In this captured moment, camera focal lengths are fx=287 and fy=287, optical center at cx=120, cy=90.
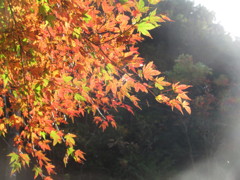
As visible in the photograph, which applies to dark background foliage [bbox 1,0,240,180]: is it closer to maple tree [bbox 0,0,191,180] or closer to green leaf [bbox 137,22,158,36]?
maple tree [bbox 0,0,191,180]

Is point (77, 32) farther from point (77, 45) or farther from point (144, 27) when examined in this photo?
point (144, 27)

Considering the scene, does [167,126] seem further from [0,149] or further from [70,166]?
[0,149]

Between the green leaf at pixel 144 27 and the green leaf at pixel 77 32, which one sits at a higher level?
the green leaf at pixel 77 32

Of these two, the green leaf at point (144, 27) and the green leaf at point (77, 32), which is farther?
the green leaf at point (77, 32)

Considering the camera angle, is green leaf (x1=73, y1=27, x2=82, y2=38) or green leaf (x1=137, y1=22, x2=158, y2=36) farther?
green leaf (x1=73, y1=27, x2=82, y2=38)

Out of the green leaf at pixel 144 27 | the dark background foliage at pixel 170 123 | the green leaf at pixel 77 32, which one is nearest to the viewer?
the green leaf at pixel 144 27

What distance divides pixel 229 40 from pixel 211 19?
214cm

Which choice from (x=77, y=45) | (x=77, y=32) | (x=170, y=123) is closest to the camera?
(x=77, y=32)

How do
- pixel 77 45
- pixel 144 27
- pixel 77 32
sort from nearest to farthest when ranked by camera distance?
pixel 144 27 < pixel 77 32 < pixel 77 45

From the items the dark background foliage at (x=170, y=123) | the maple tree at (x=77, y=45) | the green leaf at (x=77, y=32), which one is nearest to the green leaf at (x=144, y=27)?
the maple tree at (x=77, y=45)

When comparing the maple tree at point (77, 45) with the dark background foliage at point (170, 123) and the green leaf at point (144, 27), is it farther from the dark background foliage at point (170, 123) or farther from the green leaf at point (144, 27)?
the dark background foliage at point (170, 123)

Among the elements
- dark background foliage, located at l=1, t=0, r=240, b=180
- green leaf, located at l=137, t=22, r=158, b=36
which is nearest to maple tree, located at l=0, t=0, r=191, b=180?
green leaf, located at l=137, t=22, r=158, b=36

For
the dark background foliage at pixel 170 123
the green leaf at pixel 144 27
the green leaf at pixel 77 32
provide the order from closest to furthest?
the green leaf at pixel 144 27
the green leaf at pixel 77 32
the dark background foliage at pixel 170 123

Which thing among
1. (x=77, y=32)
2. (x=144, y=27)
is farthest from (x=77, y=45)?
(x=144, y=27)
